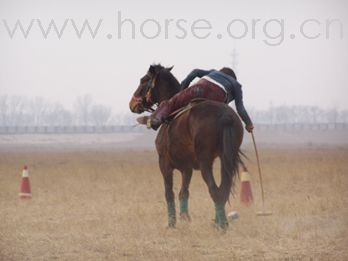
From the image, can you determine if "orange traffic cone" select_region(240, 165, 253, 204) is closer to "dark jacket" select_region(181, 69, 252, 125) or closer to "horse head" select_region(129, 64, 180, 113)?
"horse head" select_region(129, 64, 180, 113)

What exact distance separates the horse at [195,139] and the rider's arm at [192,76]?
17 cm

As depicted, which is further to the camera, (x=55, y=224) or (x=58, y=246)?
(x=55, y=224)

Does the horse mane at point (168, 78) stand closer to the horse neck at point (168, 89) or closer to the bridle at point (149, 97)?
the horse neck at point (168, 89)

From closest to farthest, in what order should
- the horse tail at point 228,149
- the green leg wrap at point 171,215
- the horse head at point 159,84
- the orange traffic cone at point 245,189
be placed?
the horse tail at point 228,149 < the green leg wrap at point 171,215 < the horse head at point 159,84 < the orange traffic cone at point 245,189

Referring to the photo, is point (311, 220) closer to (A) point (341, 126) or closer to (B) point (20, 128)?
(A) point (341, 126)

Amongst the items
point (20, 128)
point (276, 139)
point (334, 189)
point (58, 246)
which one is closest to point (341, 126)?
point (276, 139)

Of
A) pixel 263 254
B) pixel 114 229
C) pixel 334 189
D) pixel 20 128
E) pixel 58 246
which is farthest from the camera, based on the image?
pixel 20 128

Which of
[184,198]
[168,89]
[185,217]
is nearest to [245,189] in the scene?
[184,198]

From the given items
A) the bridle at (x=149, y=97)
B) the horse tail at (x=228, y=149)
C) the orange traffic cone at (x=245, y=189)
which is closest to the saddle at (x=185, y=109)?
the horse tail at (x=228, y=149)

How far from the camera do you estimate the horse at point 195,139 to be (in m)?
9.50

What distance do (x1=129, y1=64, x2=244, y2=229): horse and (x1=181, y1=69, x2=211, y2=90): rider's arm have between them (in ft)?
0.55

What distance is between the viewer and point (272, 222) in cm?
1044

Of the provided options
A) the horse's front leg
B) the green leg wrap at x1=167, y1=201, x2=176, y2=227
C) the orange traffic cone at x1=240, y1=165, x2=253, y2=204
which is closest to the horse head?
the horse's front leg

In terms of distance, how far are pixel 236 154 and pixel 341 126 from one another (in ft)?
358
